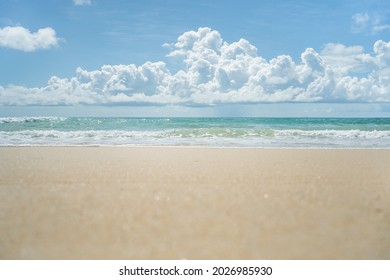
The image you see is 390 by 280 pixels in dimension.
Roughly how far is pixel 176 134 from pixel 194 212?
8.76 m

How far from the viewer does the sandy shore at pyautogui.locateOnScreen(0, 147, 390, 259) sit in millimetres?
2326

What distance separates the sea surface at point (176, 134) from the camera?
28.8ft

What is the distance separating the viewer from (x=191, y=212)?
2.89 meters

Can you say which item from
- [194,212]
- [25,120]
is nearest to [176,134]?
[25,120]

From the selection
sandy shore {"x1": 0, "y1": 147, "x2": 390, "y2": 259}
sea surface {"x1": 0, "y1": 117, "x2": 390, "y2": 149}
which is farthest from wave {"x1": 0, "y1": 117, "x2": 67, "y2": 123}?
sandy shore {"x1": 0, "y1": 147, "x2": 390, "y2": 259}

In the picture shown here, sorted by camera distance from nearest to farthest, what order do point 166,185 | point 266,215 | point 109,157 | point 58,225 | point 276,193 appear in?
1. point 58,225
2. point 266,215
3. point 276,193
4. point 166,185
5. point 109,157

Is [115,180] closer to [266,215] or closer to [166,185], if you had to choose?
[166,185]

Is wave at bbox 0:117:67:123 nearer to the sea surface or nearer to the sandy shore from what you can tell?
the sea surface

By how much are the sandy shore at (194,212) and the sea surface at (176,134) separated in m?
4.02

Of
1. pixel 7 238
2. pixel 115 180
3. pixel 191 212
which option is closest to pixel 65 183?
pixel 115 180

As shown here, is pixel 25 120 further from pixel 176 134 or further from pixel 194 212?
pixel 194 212

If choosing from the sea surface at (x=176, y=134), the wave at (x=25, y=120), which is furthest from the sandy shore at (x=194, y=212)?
the wave at (x=25, y=120)

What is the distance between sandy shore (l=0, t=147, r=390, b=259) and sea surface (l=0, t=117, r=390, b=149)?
4.02 metres
